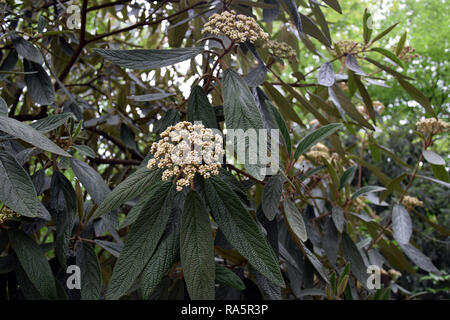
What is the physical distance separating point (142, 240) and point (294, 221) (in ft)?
1.10

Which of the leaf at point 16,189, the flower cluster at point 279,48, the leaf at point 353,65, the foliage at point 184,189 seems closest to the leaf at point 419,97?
the foliage at point 184,189

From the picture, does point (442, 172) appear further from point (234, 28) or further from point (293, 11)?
point (234, 28)

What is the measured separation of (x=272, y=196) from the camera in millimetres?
814

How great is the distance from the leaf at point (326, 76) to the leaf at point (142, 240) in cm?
59

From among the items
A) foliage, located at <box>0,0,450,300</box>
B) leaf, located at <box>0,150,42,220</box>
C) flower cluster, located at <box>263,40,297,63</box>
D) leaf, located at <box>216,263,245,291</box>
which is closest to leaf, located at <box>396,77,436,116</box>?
foliage, located at <box>0,0,450,300</box>

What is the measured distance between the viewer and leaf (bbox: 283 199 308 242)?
0.79 metres

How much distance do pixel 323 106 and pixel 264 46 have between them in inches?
12.1

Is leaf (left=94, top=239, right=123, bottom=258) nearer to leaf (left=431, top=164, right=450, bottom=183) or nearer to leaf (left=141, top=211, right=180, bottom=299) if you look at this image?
leaf (left=141, top=211, right=180, bottom=299)

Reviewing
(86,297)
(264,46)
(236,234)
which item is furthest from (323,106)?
(86,297)

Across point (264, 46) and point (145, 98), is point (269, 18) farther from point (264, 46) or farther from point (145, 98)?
point (145, 98)

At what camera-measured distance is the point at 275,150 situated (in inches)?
32.2

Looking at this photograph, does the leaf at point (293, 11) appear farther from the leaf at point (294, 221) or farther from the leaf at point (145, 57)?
the leaf at point (294, 221)

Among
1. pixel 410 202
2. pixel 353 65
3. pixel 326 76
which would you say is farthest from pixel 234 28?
pixel 410 202
